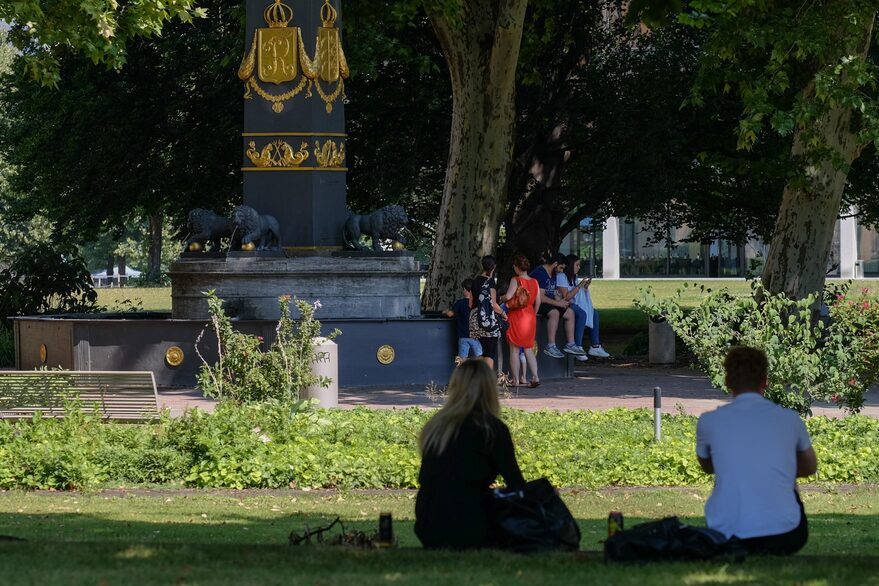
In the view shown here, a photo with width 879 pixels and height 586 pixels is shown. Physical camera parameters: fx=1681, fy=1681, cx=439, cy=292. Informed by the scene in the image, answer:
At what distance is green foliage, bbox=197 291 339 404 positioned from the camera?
15836mm

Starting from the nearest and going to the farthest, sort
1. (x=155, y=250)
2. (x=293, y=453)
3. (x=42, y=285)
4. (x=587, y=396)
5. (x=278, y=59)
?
1. (x=293, y=453)
2. (x=587, y=396)
3. (x=278, y=59)
4. (x=42, y=285)
5. (x=155, y=250)

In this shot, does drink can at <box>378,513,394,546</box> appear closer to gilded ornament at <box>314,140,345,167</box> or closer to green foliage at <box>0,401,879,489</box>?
green foliage at <box>0,401,879,489</box>

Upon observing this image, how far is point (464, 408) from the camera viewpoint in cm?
845

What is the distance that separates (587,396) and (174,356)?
5362mm

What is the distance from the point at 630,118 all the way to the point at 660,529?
23.5m

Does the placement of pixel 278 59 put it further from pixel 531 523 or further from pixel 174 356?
pixel 531 523

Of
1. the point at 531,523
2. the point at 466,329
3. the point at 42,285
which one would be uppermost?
the point at 42,285

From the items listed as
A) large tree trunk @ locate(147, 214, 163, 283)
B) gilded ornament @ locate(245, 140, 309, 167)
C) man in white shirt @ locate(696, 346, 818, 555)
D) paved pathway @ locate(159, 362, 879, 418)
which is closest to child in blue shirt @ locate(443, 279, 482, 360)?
paved pathway @ locate(159, 362, 879, 418)

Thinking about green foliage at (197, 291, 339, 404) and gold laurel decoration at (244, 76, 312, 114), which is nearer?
green foliage at (197, 291, 339, 404)

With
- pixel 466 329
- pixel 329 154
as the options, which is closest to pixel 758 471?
pixel 466 329

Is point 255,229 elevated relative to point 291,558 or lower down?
elevated

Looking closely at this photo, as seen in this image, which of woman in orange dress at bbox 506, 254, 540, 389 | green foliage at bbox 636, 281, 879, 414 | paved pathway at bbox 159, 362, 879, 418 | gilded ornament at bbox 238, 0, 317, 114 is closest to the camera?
green foliage at bbox 636, 281, 879, 414

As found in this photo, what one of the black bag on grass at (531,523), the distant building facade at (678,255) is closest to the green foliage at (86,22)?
the black bag on grass at (531,523)

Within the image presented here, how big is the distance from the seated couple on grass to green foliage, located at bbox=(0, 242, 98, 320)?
886 inches
